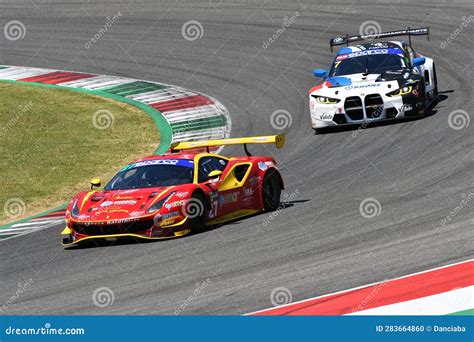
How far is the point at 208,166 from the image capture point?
14867 mm

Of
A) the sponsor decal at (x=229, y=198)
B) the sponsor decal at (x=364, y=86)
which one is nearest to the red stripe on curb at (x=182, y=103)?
the sponsor decal at (x=364, y=86)

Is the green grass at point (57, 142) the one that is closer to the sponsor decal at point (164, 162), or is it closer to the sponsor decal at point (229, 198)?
the sponsor decal at point (164, 162)

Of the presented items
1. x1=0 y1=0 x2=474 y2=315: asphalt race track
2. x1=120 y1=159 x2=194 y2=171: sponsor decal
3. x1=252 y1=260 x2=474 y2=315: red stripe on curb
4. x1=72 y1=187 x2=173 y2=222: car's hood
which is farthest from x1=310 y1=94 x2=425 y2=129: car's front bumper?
x1=252 y1=260 x2=474 y2=315: red stripe on curb

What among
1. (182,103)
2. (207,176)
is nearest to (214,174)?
(207,176)

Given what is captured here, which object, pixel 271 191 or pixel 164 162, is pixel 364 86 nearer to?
pixel 271 191

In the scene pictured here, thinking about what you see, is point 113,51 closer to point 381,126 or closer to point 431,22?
point 431,22

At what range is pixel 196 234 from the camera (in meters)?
13.9

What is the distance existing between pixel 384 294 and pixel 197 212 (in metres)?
4.57

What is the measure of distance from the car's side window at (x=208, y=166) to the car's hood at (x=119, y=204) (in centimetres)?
74

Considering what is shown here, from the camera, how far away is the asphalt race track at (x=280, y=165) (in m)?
11.0
